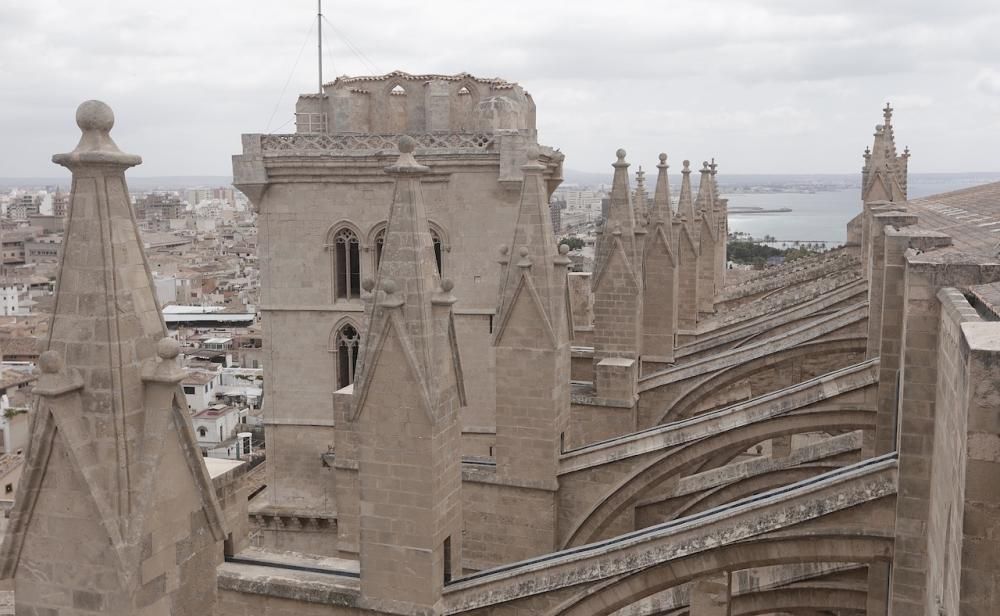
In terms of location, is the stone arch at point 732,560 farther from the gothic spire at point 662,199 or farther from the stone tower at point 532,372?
the gothic spire at point 662,199

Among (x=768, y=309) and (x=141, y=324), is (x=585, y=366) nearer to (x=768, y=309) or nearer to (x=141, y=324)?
(x=768, y=309)

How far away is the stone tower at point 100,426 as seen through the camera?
4.94m

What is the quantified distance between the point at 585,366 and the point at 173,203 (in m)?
198

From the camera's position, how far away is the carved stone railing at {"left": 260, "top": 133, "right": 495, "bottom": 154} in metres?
16.0

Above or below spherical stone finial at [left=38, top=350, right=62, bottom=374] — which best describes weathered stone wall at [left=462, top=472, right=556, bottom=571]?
below

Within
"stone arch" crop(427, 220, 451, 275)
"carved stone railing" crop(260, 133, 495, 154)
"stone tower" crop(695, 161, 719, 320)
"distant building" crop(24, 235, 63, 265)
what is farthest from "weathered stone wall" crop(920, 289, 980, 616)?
"distant building" crop(24, 235, 63, 265)

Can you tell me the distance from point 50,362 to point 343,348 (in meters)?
12.3

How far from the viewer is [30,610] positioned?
209 inches

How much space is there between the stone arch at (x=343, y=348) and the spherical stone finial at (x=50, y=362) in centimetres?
1208

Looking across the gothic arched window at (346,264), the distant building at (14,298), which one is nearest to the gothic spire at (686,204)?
the gothic arched window at (346,264)

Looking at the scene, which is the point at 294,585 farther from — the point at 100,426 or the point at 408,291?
the point at 100,426

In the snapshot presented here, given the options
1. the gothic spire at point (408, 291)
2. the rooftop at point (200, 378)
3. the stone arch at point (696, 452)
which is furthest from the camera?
the rooftop at point (200, 378)

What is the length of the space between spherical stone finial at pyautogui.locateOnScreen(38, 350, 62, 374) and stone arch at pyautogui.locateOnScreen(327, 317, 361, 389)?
12.1m

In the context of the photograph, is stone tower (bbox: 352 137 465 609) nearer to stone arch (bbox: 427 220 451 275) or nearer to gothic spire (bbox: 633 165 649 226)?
stone arch (bbox: 427 220 451 275)
